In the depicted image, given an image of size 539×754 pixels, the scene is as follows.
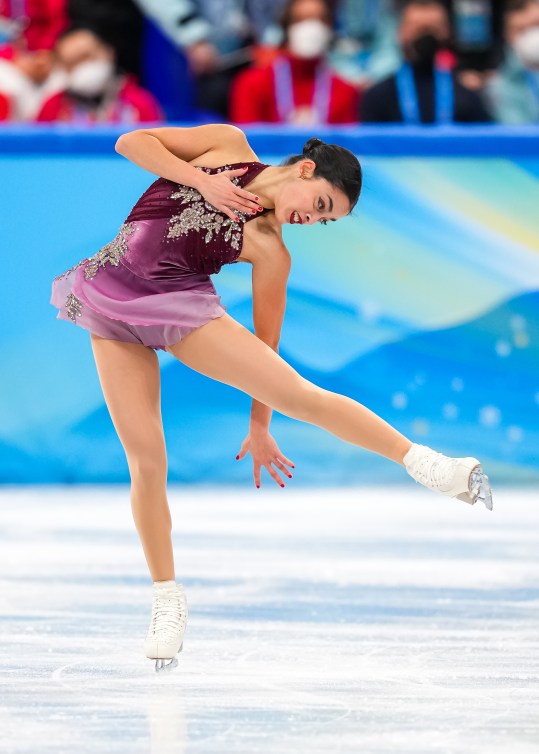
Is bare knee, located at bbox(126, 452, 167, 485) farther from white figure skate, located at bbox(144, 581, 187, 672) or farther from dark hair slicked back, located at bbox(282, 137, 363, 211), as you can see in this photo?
dark hair slicked back, located at bbox(282, 137, 363, 211)

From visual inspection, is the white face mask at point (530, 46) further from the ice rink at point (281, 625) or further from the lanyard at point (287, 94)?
the ice rink at point (281, 625)

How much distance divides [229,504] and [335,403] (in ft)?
7.54

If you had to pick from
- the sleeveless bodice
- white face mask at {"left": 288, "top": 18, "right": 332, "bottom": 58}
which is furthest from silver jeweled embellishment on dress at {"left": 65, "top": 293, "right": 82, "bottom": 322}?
white face mask at {"left": 288, "top": 18, "right": 332, "bottom": 58}

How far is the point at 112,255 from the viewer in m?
3.32

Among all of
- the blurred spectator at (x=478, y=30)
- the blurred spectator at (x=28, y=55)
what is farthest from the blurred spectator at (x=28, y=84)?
the blurred spectator at (x=478, y=30)

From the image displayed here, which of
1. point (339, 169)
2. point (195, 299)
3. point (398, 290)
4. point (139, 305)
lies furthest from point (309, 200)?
point (398, 290)

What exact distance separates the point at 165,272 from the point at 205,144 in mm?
351

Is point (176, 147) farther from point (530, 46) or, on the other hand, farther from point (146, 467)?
point (530, 46)

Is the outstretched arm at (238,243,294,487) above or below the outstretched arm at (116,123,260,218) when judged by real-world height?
below

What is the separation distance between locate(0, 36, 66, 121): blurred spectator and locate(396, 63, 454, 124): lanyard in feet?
5.19

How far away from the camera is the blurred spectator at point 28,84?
656cm

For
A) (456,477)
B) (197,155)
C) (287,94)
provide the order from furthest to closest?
1. (287,94)
2. (197,155)
3. (456,477)

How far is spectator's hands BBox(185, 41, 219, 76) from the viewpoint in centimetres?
722

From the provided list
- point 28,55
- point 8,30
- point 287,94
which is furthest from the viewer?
point 8,30
